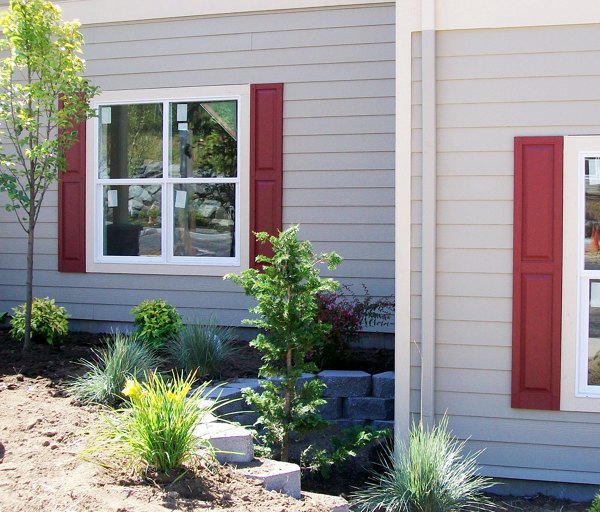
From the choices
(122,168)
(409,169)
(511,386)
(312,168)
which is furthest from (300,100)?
(511,386)

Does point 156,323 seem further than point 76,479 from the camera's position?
Yes

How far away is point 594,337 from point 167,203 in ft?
14.2

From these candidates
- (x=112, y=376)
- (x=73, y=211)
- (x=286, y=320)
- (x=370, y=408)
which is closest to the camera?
(x=286, y=320)

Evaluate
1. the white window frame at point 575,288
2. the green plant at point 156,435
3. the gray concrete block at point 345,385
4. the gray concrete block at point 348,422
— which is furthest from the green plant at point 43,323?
the white window frame at point 575,288

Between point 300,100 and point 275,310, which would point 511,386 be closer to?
point 275,310

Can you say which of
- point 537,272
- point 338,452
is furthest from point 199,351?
point 537,272

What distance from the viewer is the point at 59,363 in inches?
248

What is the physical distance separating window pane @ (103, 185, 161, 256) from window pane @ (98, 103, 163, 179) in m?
0.17

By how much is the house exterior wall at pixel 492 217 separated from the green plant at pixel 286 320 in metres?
0.73

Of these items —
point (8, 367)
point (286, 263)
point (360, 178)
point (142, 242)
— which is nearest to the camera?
point (286, 263)

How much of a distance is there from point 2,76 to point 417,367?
382 cm

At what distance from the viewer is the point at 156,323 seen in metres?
6.86

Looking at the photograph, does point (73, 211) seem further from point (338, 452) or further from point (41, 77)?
point (338, 452)

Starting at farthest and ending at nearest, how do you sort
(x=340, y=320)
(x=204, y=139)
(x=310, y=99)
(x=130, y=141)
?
(x=130, y=141)
(x=204, y=139)
(x=310, y=99)
(x=340, y=320)
